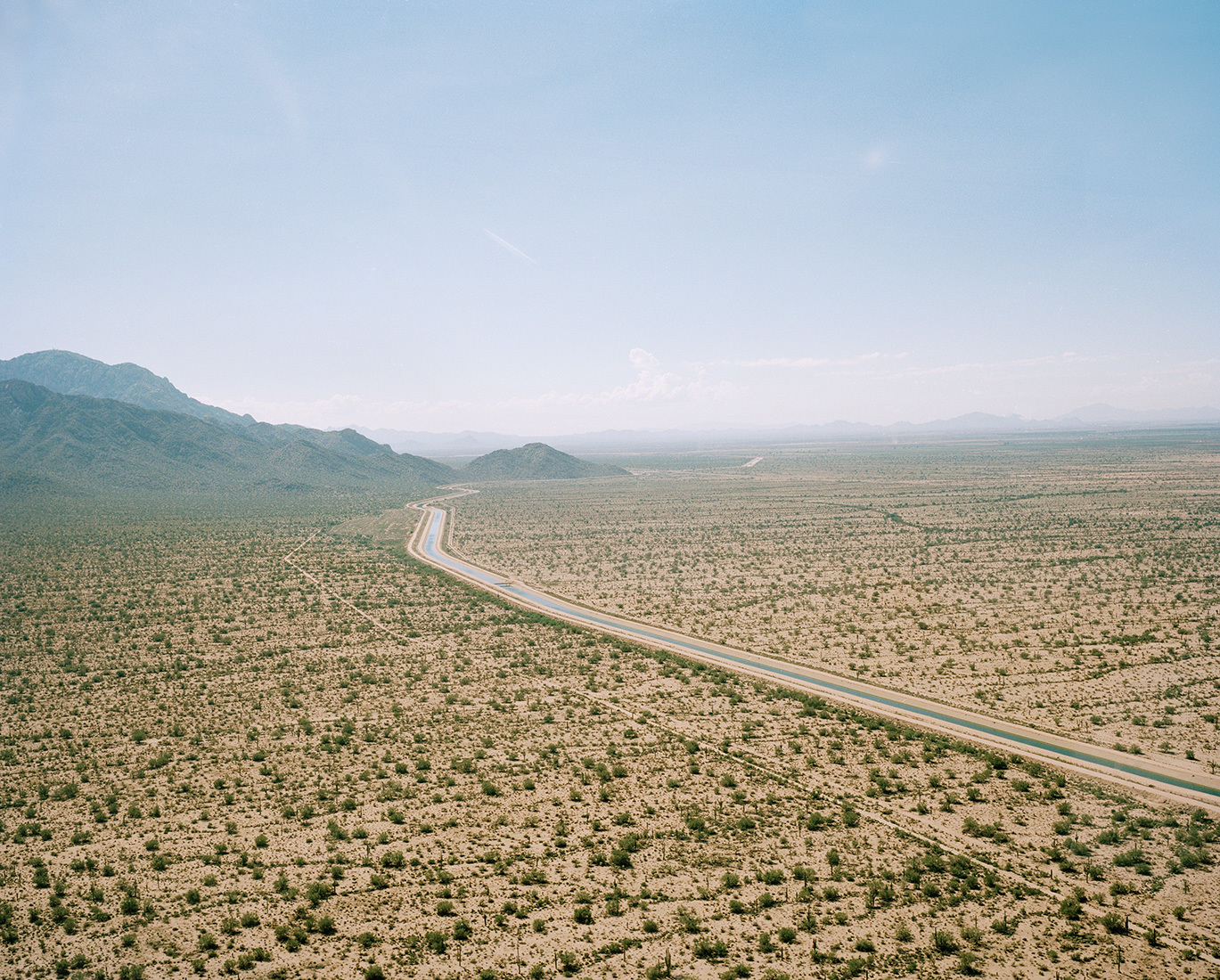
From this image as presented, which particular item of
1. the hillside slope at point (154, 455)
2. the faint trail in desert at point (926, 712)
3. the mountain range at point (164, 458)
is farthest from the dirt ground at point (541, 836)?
the hillside slope at point (154, 455)

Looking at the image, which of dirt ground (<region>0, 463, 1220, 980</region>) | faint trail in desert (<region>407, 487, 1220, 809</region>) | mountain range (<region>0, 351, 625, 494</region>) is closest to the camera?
dirt ground (<region>0, 463, 1220, 980</region>)

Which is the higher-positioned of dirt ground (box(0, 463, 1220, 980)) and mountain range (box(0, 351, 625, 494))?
mountain range (box(0, 351, 625, 494))

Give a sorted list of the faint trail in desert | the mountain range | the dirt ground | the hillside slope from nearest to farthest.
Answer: the dirt ground, the faint trail in desert, the mountain range, the hillside slope

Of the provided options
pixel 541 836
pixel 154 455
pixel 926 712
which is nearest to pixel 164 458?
pixel 154 455

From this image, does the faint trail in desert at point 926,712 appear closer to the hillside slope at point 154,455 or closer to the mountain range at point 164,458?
the mountain range at point 164,458

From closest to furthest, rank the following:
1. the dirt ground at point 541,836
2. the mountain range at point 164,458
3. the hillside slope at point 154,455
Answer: the dirt ground at point 541,836 < the mountain range at point 164,458 < the hillside slope at point 154,455

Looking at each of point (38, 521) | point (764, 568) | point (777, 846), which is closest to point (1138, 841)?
point (777, 846)

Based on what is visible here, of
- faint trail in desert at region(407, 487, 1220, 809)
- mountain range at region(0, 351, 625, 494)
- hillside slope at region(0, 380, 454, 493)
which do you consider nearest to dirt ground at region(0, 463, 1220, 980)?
faint trail in desert at region(407, 487, 1220, 809)

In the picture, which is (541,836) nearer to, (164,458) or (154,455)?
(164,458)

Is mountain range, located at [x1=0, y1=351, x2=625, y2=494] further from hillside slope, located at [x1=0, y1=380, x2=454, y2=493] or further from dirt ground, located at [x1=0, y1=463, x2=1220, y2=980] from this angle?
dirt ground, located at [x1=0, y1=463, x2=1220, y2=980]
